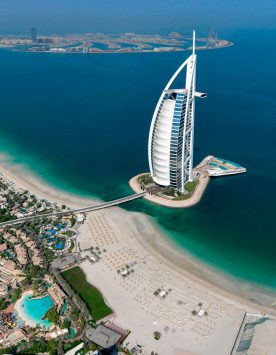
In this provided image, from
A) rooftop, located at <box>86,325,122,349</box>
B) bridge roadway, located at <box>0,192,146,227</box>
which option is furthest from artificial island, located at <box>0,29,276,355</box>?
bridge roadway, located at <box>0,192,146,227</box>

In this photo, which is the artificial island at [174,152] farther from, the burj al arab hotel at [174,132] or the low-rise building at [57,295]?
the low-rise building at [57,295]

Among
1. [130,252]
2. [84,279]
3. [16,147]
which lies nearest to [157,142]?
[130,252]

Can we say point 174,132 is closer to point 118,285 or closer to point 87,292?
point 118,285

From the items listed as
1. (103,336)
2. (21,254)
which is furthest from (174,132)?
(103,336)

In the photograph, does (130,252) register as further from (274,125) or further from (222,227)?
(274,125)

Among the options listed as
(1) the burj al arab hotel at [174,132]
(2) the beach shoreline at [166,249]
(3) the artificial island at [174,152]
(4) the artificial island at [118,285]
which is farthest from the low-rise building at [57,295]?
(1) the burj al arab hotel at [174,132]
